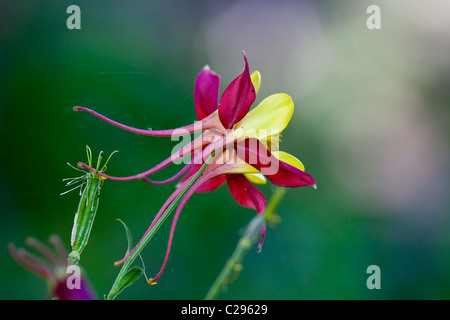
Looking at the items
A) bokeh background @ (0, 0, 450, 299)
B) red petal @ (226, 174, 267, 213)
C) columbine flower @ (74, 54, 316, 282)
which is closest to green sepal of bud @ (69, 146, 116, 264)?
columbine flower @ (74, 54, 316, 282)

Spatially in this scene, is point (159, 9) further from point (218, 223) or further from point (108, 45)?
point (218, 223)

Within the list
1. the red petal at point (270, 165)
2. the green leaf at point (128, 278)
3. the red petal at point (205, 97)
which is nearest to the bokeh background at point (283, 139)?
the red petal at point (205, 97)

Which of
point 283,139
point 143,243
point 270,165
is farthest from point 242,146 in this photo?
point 283,139

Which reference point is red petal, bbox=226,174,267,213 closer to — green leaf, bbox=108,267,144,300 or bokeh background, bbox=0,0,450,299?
green leaf, bbox=108,267,144,300

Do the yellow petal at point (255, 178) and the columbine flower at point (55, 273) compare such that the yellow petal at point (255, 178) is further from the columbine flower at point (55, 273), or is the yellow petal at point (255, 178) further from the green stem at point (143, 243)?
the columbine flower at point (55, 273)

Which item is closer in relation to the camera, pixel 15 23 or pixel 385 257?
pixel 15 23
